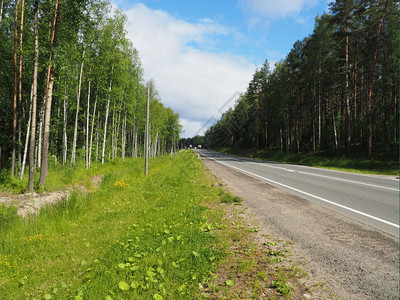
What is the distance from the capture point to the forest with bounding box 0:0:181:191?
1096cm

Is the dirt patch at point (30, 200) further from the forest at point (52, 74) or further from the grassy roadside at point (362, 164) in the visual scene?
the grassy roadside at point (362, 164)

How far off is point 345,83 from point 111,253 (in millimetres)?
26879

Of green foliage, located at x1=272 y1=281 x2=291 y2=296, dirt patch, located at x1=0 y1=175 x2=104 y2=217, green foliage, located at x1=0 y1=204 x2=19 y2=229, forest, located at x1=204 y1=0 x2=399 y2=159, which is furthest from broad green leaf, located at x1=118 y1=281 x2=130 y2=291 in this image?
forest, located at x1=204 y1=0 x2=399 y2=159

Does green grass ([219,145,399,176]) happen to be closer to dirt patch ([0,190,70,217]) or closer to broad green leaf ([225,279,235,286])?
broad green leaf ([225,279,235,286])

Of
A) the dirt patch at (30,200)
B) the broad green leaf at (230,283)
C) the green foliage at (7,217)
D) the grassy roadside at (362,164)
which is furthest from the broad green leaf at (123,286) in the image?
the grassy roadside at (362,164)

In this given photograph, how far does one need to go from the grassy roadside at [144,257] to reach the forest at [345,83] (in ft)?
74.0

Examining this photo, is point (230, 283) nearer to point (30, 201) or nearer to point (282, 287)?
point (282, 287)

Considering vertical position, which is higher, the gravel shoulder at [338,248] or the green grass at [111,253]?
the gravel shoulder at [338,248]

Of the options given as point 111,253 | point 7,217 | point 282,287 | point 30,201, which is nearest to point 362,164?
point 282,287

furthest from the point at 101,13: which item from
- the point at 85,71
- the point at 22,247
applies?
the point at 22,247

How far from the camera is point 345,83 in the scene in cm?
2203

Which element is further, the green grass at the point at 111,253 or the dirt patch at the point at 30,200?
the dirt patch at the point at 30,200

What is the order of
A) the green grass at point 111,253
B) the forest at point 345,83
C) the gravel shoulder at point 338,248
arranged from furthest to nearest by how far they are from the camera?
the forest at point 345,83, the green grass at point 111,253, the gravel shoulder at point 338,248

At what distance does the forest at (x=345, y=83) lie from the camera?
2092 cm
